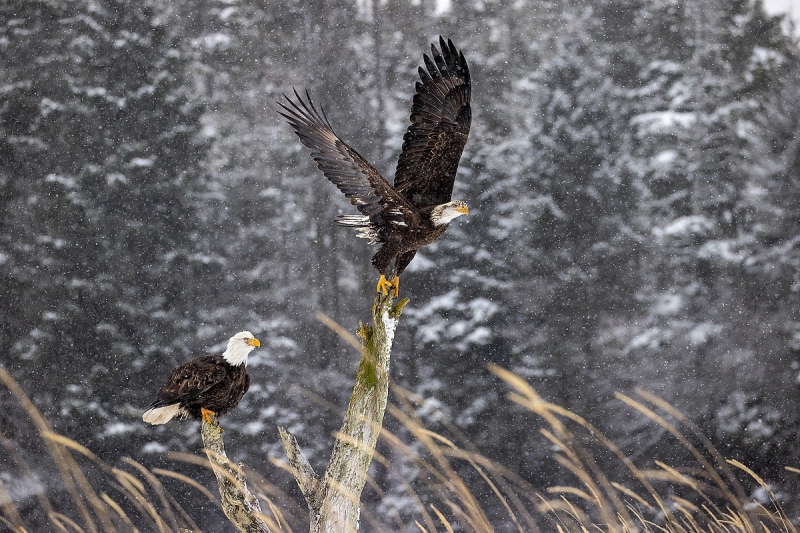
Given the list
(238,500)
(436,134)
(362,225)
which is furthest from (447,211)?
(238,500)

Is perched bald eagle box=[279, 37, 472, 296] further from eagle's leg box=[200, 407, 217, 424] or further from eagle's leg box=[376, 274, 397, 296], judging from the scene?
eagle's leg box=[200, 407, 217, 424]

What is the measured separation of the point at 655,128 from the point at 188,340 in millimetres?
5104

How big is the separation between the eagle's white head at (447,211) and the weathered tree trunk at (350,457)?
1.83 feet

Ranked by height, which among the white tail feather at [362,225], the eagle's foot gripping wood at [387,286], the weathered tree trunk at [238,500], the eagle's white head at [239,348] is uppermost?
the white tail feather at [362,225]

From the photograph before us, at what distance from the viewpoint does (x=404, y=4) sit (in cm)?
725

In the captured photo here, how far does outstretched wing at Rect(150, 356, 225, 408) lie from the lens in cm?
278

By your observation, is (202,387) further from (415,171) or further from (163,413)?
(415,171)

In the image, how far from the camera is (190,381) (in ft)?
9.15

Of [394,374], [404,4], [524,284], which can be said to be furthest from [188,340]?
[404,4]

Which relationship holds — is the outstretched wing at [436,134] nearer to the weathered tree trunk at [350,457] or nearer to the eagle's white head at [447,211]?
the eagle's white head at [447,211]

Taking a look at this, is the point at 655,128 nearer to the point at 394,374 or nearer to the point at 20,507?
the point at 394,374

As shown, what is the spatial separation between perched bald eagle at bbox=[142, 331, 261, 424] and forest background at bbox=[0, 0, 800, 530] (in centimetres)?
394

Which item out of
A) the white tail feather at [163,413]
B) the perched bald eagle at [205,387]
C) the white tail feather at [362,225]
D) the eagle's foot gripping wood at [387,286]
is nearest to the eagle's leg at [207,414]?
the perched bald eagle at [205,387]

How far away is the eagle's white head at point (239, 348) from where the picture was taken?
294 centimetres
